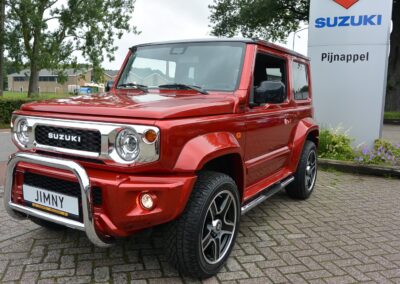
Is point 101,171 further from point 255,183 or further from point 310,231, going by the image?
point 310,231

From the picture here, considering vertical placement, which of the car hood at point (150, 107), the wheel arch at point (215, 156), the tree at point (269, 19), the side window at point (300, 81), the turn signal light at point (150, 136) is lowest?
the wheel arch at point (215, 156)

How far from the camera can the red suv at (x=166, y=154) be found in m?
2.46

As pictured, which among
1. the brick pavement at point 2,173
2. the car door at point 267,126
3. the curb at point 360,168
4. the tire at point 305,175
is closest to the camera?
the car door at point 267,126

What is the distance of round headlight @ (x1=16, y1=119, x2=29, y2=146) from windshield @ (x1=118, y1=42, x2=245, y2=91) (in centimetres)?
123

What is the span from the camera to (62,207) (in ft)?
8.77

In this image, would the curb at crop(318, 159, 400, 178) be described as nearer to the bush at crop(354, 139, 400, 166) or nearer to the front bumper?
the bush at crop(354, 139, 400, 166)

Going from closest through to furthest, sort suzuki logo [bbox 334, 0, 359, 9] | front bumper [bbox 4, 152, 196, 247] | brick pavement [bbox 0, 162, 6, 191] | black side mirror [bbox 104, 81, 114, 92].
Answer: front bumper [bbox 4, 152, 196, 247] < black side mirror [bbox 104, 81, 114, 92] < brick pavement [bbox 0, 162, 6, 191] < suzuki logo [bbox 334, 0, 359, 9]

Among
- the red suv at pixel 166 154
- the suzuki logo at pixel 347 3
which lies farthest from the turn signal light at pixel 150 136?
the suzuki logo at pixel 347 3

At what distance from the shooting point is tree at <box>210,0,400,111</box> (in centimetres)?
2062

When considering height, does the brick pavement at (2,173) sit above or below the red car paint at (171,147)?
below

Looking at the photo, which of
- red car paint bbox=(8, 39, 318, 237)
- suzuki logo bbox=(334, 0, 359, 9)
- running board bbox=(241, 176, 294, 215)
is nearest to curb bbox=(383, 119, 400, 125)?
suzuki logo bbox=(334, 0, 359, 9)

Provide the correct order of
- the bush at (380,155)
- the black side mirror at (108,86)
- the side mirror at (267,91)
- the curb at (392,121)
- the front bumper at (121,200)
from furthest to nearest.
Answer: the curb at (392,121), the bush at (380,155), the black side mirror at (108,86), the side mirror at (267,91), the front bumper at (121,200)

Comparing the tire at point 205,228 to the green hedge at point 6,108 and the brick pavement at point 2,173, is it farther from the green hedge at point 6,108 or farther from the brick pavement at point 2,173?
the green hedge at point 6,108

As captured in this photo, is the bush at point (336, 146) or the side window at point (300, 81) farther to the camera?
the bush at point (336, 146)
